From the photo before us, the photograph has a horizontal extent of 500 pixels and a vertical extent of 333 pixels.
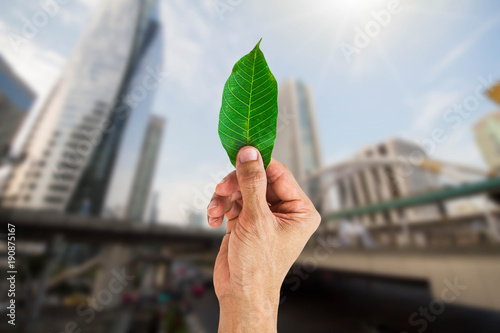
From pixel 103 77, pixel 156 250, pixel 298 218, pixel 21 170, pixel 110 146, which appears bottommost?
pixel 298 218

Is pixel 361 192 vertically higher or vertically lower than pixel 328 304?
higher

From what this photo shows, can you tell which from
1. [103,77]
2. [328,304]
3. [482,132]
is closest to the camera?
[328,304]

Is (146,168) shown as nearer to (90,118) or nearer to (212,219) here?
(90,118)

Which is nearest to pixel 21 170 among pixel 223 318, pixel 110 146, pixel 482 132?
pixel 110 146

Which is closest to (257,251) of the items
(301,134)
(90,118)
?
(301,134)

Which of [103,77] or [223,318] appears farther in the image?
[103,77]

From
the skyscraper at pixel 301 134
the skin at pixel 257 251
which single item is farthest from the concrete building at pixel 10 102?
the skyscraper at pixel 301 134

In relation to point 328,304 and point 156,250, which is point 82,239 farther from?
point 328,304

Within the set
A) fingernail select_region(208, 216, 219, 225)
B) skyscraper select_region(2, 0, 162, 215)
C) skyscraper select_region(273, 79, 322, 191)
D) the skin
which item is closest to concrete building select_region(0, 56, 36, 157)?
skyscraper select_region(2, 0, 162, 215)
